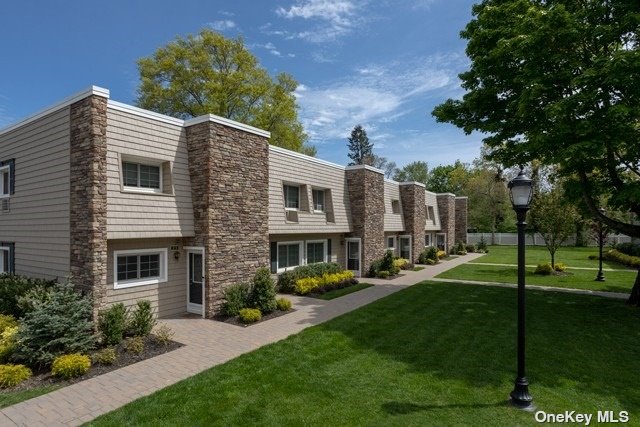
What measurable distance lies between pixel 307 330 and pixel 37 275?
28.7 feet

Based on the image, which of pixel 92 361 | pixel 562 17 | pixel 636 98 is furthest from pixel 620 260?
pixel 92 361

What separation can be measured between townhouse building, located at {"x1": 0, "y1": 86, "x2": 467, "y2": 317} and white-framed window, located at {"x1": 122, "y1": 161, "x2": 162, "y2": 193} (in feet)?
0.10

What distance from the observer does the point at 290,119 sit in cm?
3177

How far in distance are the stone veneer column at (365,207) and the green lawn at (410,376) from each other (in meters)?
8.52

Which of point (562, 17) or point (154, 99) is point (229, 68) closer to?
point (154, 99)

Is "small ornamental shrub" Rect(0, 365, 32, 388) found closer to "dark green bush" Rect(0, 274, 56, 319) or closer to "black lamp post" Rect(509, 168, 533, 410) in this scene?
"dark green bush" Rect(0, 274, 56, 319)

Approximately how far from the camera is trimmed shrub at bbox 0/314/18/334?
886cm

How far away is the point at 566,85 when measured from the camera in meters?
11.1

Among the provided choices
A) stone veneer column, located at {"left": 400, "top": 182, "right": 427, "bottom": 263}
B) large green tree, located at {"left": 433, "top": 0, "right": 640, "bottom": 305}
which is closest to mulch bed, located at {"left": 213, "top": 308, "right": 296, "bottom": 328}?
large green tree, located at {"left": 433, "top": 0, "right": 640, "bottom": 305}

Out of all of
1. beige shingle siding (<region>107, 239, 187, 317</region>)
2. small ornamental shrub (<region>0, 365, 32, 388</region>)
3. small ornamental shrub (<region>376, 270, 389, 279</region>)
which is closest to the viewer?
small ornamental shrub (<region>0, 365, 32, 388</region>)

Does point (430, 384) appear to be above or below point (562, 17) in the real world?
below

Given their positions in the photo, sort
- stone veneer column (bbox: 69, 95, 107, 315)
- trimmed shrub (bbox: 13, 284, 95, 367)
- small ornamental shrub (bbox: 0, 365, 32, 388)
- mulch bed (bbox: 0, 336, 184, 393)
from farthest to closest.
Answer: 1. stone veneer column (bbox: 69, 95, 107, 315)
2. trimmed shrub (bbox: 13, 284, 95, 367)
3. mulch bed (bbox: 0, 336, 184, 393)
4. small ornamental shrub (bbox: 0, 365, 32, 388)

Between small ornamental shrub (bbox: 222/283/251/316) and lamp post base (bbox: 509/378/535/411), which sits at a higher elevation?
small ornamental shrub (bbox: 222/283/251/316)

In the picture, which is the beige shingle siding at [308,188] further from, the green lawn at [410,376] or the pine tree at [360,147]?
the pine tree at [360,147]
